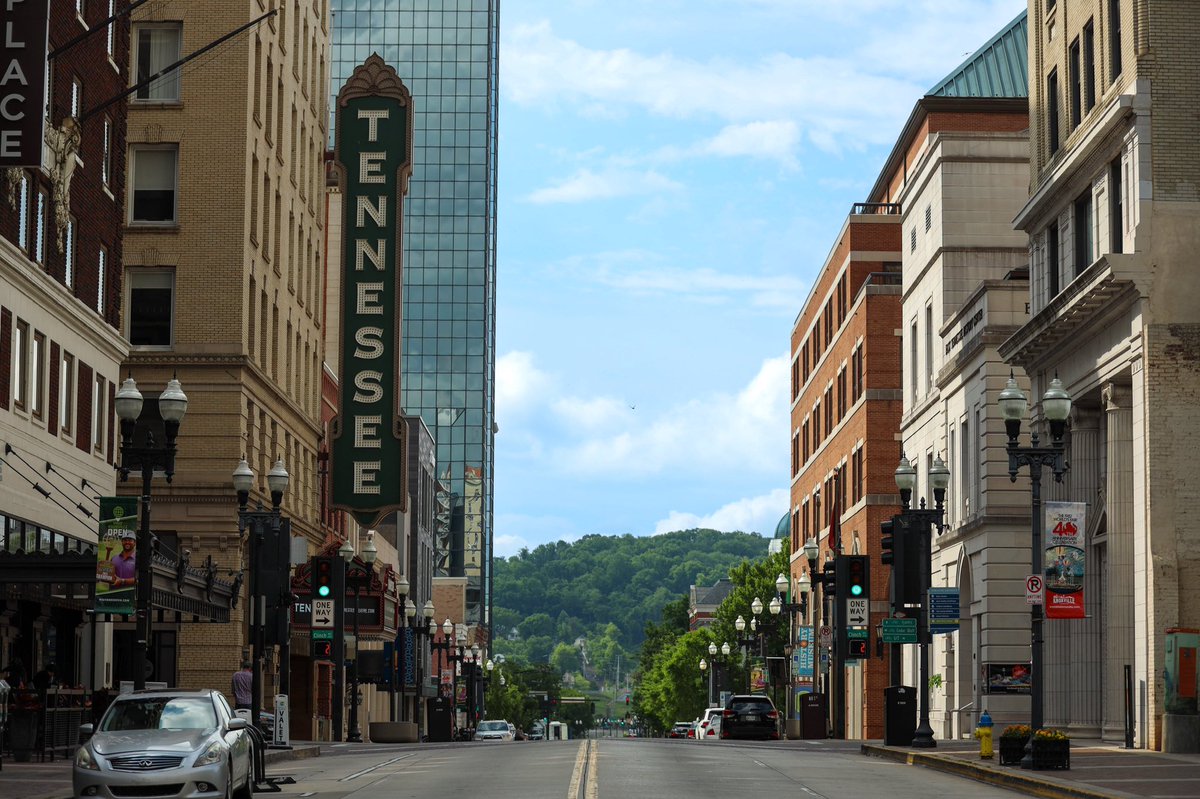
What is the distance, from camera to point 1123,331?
43.3 metres

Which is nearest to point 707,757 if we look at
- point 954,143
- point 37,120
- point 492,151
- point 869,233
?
point 37,120

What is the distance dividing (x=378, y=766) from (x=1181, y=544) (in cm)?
1858

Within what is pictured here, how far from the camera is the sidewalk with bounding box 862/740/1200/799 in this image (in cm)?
2633

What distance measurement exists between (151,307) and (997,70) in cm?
4030

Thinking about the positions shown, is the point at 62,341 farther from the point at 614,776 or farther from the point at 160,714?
the point at 160,714

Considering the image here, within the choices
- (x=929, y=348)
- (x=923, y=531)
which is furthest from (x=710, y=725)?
(x=923, y=531)

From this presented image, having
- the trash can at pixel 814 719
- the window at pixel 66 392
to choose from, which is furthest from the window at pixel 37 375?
the trash can at pixel 814 719

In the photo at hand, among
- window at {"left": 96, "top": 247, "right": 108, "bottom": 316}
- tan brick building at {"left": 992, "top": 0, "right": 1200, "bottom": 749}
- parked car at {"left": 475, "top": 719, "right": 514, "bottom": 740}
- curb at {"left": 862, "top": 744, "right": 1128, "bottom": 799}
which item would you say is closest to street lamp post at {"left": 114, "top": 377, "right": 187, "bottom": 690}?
curb at {"left": 862, "top": 744, "right": 1128, "bottom": 799}

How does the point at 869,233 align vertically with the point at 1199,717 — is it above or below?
above

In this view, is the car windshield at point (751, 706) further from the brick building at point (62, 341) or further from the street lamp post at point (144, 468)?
the street lamp post at point (144, 468)

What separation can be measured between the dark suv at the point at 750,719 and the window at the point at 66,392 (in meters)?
29.5

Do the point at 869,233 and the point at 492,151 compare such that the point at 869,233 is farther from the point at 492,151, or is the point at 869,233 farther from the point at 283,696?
the point at 492,151

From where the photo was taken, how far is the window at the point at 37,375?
4166 centimetres

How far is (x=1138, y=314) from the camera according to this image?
4194 centimetres
